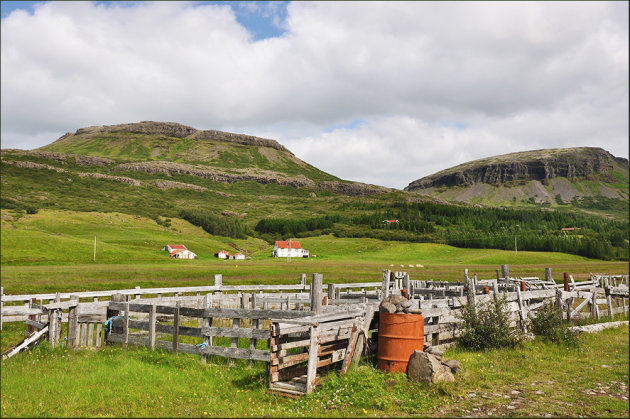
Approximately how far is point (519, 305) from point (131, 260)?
8891 centimetres

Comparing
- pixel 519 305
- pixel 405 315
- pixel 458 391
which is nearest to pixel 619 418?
pixel 458 391

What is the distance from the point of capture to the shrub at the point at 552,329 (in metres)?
15.8

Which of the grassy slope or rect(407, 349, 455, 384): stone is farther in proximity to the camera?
the grassy slope

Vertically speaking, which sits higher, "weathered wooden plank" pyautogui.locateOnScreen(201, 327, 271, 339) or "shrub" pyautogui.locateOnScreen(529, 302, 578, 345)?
"weathered wooden plank" pyautogui.locateOnScreen(201, 327, 271, 339)

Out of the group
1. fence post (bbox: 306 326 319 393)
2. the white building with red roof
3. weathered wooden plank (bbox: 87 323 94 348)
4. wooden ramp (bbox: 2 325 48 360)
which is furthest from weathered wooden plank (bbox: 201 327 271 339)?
the white building with red roof

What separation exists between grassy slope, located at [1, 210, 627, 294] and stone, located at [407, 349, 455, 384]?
126ft

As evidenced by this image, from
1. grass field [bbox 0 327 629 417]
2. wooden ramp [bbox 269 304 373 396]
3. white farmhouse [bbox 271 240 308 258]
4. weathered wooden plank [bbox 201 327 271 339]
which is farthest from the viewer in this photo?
white farmhouse [bbox 271 240 308 258]

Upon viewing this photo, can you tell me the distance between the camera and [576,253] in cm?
13662

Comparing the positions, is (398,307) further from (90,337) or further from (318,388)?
(90,337)

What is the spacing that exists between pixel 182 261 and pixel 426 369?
92.7 meters

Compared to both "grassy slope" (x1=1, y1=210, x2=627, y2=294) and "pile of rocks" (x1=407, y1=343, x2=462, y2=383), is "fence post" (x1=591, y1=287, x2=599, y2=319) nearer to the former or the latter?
"pile of rocks" (x1=407, y1=343, x2=462, y2=383)

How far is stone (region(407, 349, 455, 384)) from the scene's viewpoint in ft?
34.2

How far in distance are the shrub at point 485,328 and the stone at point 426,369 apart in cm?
479

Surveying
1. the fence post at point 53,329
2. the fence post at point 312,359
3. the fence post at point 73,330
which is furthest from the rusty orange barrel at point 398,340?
the fence post at point 53,329
